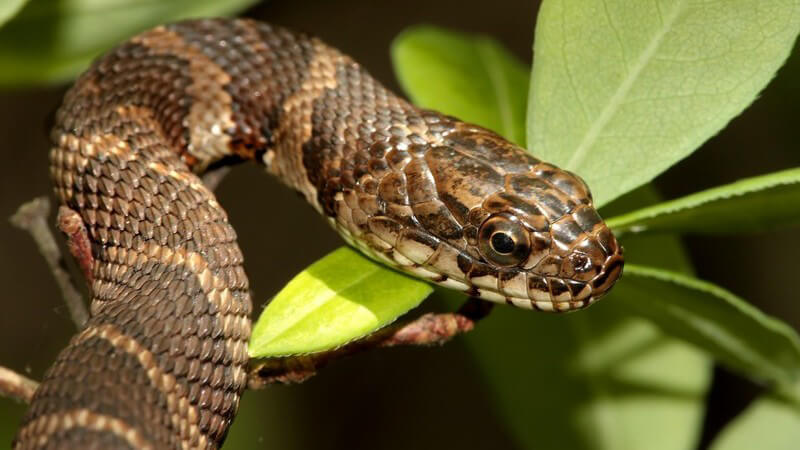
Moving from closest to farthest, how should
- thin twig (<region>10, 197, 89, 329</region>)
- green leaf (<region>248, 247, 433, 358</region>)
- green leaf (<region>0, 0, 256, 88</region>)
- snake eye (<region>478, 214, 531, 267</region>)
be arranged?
green leaf (<region>248, 247, 433, 358</region>)
thin twig (<region>10, 197, 89, 329</region>)
snake eye (<region>478, 214, 531, 267</region>)
green leaf (<region>0, 0, 256, 88</region>)

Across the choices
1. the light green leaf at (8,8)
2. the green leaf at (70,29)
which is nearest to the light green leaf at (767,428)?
the green leaf at (70,29)

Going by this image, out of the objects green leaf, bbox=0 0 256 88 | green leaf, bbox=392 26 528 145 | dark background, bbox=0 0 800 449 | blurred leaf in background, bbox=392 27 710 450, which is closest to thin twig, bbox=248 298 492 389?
blurred leaf in background, bbox=392 27 710 450

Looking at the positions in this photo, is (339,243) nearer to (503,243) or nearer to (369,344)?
(503,243)

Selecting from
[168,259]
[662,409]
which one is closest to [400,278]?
[168,259]

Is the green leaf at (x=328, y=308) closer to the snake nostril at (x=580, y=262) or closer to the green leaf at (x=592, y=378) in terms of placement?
the snake nostril at (x=580, y=262)

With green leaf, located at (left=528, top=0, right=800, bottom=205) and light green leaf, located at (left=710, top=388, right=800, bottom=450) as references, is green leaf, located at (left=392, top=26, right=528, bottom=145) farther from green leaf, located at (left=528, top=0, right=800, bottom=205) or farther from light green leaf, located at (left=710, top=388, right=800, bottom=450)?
light green leaf, located at (left=710, top=388, right=800, bottom=450)

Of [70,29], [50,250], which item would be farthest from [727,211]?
[70,29]
